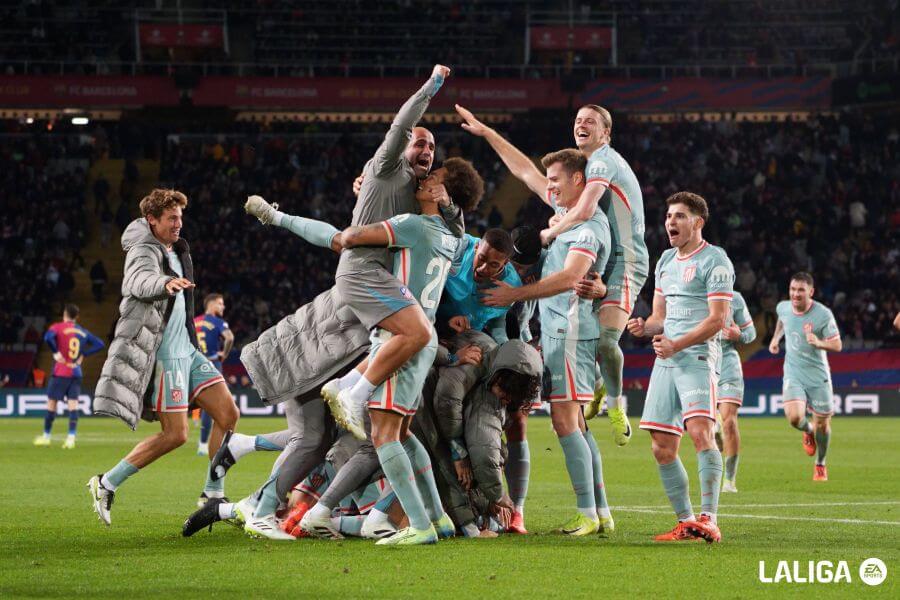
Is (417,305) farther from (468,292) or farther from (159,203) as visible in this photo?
(159,203)

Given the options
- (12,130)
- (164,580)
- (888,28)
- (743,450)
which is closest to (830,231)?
(888,28)

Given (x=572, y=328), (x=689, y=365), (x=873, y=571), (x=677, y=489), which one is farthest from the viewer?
(x=572, y=328)

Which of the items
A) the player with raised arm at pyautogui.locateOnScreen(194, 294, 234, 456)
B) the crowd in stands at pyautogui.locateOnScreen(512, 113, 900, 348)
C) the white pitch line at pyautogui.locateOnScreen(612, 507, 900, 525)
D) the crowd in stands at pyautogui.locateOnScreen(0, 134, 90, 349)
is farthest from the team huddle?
the crowd in stands at pyautogui.locateOnScreen(0, 134, 90, 349)

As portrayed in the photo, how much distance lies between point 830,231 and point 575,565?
3193cm

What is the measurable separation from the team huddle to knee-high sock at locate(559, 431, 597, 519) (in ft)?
0.07

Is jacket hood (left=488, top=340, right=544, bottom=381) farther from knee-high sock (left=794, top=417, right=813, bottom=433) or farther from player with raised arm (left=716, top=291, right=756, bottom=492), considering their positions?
knee-high sock (left=794, top=417, right=813, bottom=433)

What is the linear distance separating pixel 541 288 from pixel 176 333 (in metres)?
2.92

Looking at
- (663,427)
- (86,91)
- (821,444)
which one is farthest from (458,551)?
(86,91)

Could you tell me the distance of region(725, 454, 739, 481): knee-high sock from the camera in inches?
555

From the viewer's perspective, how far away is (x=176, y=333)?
33.5 feet

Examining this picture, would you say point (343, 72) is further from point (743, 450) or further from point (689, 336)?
point (689, 336)

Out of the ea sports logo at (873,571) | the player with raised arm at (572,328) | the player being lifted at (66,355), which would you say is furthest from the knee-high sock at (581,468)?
the player being lifted at (66,355)

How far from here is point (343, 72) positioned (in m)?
41.7

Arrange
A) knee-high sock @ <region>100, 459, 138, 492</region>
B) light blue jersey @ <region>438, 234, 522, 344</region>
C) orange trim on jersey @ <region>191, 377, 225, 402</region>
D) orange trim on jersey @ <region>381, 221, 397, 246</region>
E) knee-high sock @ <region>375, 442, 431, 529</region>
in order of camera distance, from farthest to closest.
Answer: orange trim on jersey @ <region>191, 377, 225, 402</region> < knee-high sock @ <region>100, 459, 138, 492</region> < light blue jersey @ <region>438, 234, 522, 344</region> < orange trim on jersey @ <region>381, 221, 397, 246</region> < knee-high sock @ <region>375, 442, 431, 529</region>
